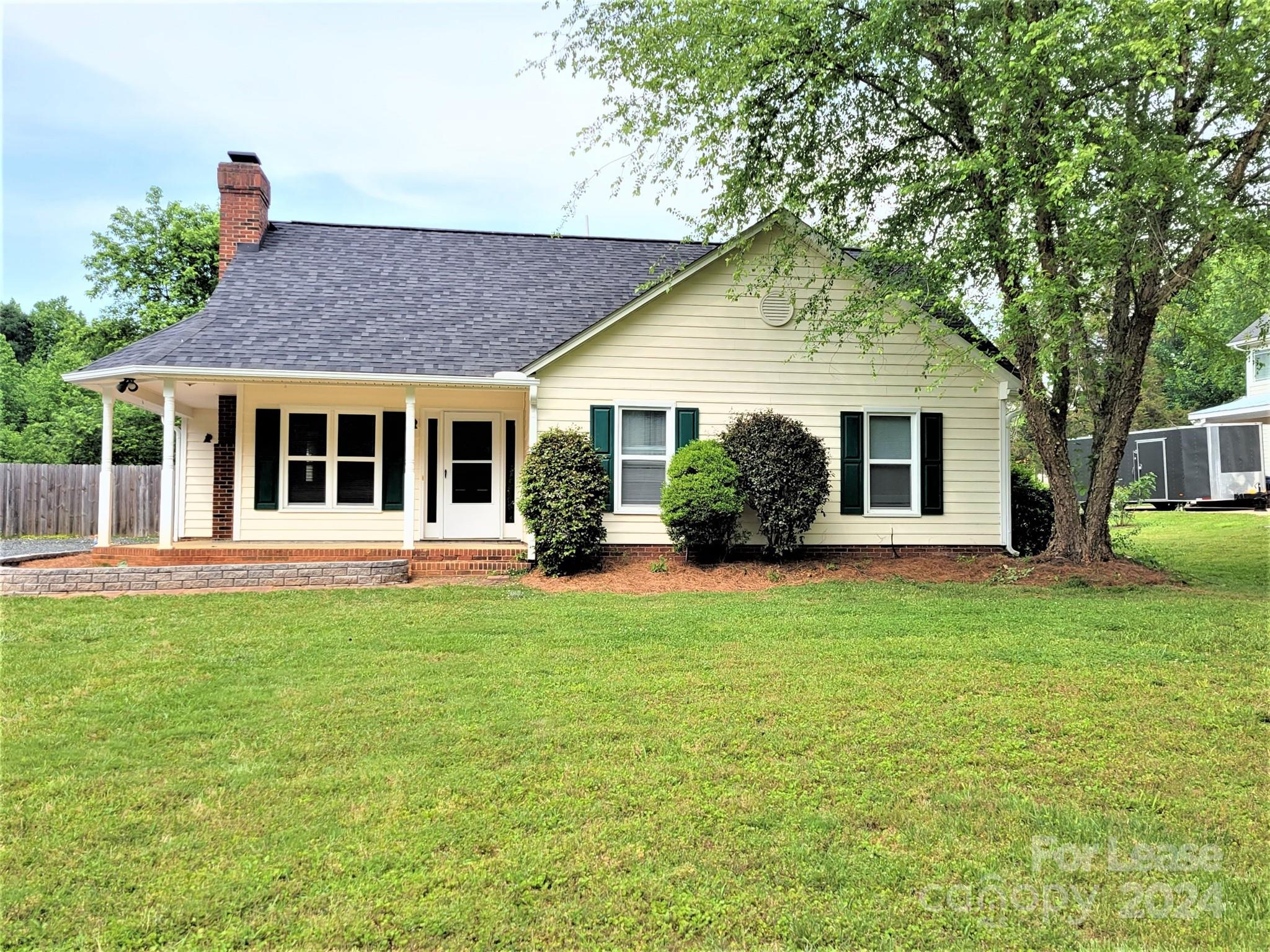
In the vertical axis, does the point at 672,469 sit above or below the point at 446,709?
above

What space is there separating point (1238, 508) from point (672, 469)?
18.7 m

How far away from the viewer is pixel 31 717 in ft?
13.0

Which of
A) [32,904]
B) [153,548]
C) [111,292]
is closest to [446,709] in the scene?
[32,904]

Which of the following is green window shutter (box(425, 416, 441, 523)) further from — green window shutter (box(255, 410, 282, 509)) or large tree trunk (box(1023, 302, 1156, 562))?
large tree trunk (box(1023, 302, 1156, 562))

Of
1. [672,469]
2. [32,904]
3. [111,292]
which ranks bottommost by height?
[32,904]

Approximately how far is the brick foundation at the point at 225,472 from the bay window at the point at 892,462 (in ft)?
32.3

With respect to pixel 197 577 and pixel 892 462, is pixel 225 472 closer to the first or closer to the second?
pixel 197 577

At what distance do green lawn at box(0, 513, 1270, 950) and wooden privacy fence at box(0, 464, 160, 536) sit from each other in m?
12.1

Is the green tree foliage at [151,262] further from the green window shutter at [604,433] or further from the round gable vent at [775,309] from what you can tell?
the round gable vent at [775,309]

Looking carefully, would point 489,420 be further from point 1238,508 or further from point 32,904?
point 1238,508

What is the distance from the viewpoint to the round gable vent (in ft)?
35.8

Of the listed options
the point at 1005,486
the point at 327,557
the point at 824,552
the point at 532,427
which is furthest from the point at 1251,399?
the point at 327,557

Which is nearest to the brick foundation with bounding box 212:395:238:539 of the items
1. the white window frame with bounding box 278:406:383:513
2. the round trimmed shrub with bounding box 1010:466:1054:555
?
the white window frame with bounding box 278:406:383:513

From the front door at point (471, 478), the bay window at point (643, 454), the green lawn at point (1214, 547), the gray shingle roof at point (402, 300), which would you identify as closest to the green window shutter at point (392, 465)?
the front door at point (471, 478)
